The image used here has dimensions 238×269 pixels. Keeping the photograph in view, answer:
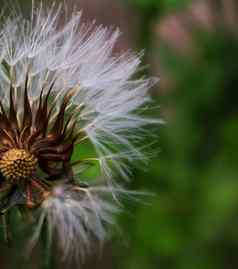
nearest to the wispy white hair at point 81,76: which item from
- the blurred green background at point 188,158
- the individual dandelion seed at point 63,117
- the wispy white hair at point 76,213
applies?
the individual dandelion seed at point 63,117

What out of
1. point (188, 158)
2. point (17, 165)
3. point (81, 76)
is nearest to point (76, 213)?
point (17, 165)

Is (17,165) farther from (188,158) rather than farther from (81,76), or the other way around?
(188,158)

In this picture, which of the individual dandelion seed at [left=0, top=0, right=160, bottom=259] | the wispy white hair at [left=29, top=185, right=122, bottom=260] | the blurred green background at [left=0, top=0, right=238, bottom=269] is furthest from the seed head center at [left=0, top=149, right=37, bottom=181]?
the blurred green background at [left=0, top=0, right=238, bottom=269]

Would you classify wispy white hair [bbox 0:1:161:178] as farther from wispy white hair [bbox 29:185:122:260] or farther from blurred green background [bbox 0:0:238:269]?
blurred green background [bbox 0:0:238:269]

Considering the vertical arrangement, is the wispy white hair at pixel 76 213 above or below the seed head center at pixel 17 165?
below

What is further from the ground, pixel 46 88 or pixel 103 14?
pixel 103 14

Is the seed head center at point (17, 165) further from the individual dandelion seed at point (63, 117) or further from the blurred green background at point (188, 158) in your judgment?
the blurred green background at point (188, 158)

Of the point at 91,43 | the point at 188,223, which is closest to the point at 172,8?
the point at 188,223

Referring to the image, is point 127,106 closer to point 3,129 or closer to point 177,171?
point 3,129
